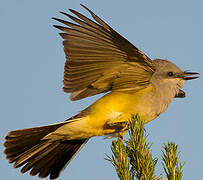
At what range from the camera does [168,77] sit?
555 centimetres

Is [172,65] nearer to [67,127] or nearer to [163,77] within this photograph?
[163,77]

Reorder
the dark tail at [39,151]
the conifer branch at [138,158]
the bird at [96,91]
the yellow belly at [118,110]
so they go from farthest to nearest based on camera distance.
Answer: the dark tail at [39,151] < the yellow belly at [118,110] < the bird at [96,91] < the conifer branch at [138,158]

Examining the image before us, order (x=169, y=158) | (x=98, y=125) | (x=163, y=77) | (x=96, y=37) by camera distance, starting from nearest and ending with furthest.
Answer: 1. (x=169, y=158)
2. (x=96, y=37)
3. (x=98, y=125)
4. (x=163, y=77)

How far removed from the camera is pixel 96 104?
5.18 meters

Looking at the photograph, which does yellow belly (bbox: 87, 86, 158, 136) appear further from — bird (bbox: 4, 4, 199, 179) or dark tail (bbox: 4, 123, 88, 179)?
dark tail (bbox: 4, 123, 88, 179)

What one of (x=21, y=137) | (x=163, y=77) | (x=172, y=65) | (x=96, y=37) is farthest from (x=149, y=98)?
(x=21, y=137)

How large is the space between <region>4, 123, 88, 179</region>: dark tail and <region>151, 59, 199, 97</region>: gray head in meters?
1.63

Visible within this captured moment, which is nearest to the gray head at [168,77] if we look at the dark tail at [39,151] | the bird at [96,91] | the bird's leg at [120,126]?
the bird at [96,91]

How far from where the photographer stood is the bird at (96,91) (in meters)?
4.67

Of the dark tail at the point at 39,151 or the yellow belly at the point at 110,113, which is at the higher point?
the yellow belly at the point at 110,113

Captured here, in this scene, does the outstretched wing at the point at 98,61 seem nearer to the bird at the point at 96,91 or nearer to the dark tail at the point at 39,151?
the bird at the point at 96,91

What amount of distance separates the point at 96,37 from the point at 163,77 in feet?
4.88

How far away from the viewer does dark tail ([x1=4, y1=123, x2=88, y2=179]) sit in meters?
5.16

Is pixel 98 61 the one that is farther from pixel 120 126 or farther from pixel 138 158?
pixel 138 158
